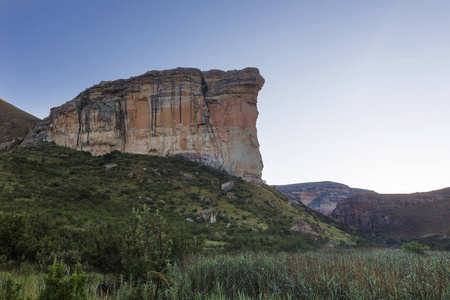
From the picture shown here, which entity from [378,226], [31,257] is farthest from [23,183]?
[378,226]

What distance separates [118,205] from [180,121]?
24688mm

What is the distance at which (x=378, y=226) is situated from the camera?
5453cm

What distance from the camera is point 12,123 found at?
58281 millimetres

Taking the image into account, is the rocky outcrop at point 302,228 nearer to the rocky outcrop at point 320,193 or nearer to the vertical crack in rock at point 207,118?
the vertical crack in rock at point 207,118

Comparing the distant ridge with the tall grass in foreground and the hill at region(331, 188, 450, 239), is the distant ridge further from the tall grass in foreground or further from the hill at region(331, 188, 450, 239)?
the hill at region(331, 188, 450, 239)

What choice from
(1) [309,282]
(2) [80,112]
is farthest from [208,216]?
(2) [80,112]

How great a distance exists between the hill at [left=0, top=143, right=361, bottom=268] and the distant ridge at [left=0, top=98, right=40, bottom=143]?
1796 centimetres

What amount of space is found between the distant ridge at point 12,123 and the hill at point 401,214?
80.7 m

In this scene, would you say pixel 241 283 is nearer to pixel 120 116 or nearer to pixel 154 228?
pixel 154 228

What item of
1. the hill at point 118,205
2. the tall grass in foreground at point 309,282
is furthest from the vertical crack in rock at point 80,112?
the tall grass in foreground at point 309,282

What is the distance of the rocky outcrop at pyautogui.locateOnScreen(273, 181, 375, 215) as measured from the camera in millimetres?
106000

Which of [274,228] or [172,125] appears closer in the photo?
[274,228]

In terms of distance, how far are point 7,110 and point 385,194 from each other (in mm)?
103043

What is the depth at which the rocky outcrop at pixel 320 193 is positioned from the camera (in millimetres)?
106000
